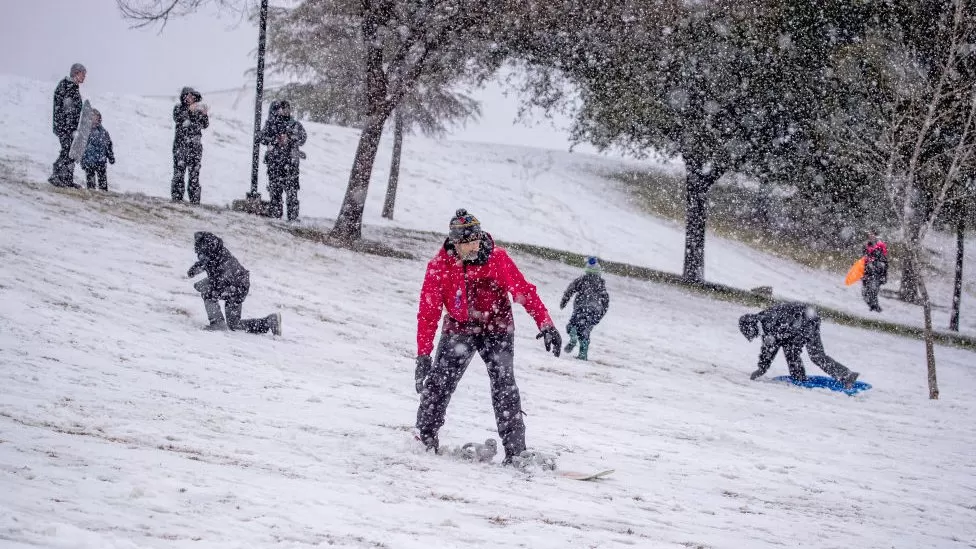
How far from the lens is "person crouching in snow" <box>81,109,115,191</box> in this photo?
52.7ft

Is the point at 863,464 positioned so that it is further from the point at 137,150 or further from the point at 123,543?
the point at 137,150

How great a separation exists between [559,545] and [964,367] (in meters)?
17.6

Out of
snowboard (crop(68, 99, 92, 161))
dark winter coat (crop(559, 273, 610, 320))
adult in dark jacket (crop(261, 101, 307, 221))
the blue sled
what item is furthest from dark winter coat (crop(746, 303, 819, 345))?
snowboard (crop(68, 99, 92, 161))

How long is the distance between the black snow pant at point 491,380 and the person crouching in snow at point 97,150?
40.1 feet

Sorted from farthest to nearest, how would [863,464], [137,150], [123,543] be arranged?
1. [137,150]
2. [863,464]
3. [123,543]

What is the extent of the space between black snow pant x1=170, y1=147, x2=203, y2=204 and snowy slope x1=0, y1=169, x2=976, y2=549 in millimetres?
2083

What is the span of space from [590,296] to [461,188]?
2165cm

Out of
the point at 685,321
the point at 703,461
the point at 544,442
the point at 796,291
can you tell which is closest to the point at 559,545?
the point at 544,442

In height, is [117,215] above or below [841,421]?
above

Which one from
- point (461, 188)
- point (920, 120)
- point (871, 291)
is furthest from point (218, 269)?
point (461, 188)

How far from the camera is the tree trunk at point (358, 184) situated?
1848 cm

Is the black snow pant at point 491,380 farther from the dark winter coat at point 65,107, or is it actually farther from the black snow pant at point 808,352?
the dark winter coat at point 65,107

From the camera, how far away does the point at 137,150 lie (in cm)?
2433

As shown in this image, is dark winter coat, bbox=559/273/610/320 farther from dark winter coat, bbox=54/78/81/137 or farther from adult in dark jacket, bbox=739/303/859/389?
dark winter coat, bbox=54/78/81/137
